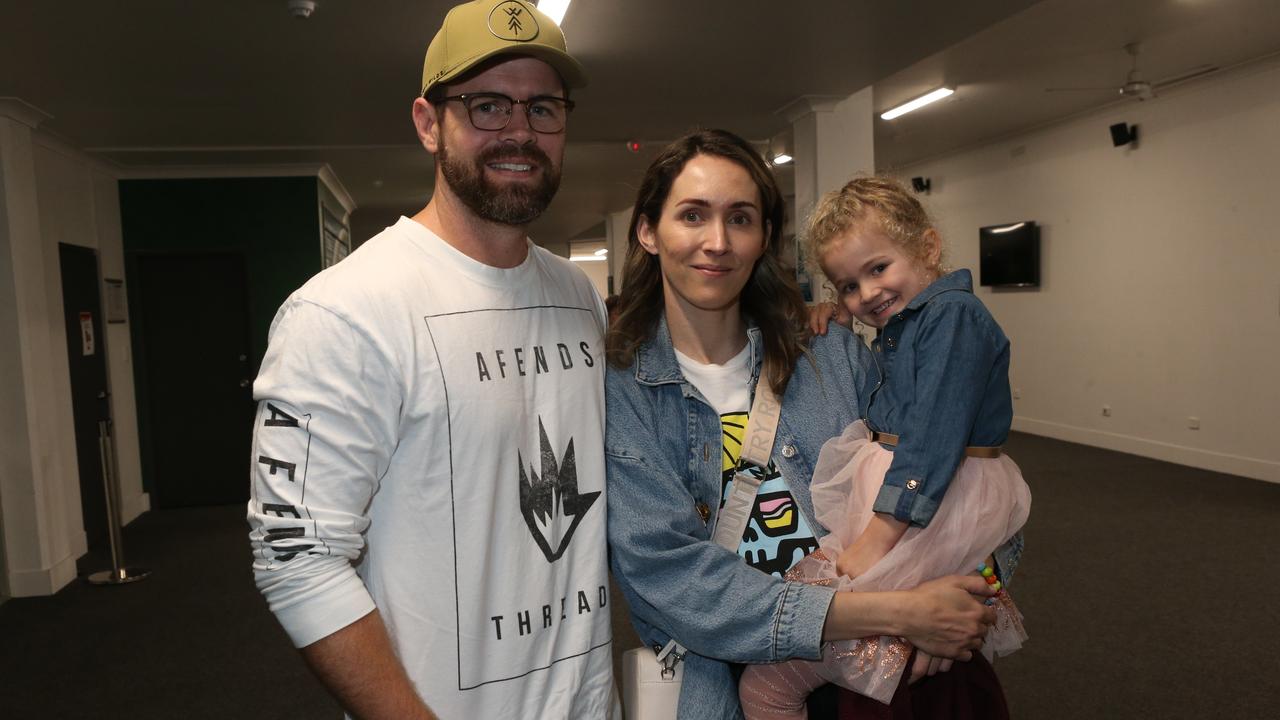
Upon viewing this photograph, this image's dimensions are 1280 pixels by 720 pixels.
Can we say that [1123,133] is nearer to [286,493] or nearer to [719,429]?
[719,429]

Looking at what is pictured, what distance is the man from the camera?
1166 mm

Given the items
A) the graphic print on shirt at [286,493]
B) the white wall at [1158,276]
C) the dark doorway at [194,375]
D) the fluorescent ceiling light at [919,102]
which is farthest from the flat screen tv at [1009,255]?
the graphic print on shirt at [286,493]

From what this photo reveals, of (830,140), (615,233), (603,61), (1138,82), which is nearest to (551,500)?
(603,61)

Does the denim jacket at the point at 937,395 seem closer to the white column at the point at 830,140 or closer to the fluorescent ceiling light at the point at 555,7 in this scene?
the fluorescent ceiling light at the point at 555,7

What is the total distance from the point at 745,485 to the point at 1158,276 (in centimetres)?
807

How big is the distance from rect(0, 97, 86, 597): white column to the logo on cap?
16.8ft

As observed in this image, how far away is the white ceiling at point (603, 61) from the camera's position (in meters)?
4.02

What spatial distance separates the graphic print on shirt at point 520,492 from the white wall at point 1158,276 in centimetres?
753

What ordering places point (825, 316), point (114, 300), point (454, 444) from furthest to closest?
point (114, 300)
point (825, 316)
point (454, 444)

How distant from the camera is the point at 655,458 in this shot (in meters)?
1.47

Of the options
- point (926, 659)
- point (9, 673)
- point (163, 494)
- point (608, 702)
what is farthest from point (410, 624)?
point (163, 494)

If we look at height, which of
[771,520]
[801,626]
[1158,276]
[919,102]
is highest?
[919,102]

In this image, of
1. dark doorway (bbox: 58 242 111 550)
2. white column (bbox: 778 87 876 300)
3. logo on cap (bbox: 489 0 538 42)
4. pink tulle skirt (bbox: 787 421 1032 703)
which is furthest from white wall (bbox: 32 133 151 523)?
pink tulle skirt (bbox: 787 421 1032 703)

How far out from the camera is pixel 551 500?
1379 mm
